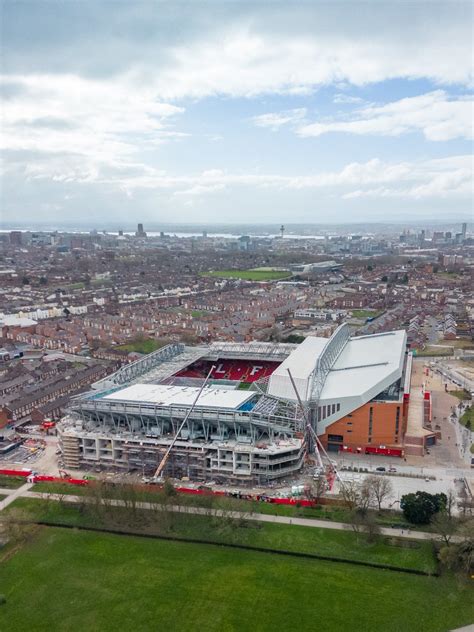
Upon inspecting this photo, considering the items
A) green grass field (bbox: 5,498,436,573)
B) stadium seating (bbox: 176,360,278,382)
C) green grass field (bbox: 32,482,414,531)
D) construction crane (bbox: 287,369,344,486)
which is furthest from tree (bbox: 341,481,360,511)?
stadium seating (bbox: 176,360,278,382)

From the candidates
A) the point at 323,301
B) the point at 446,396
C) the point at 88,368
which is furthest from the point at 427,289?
the point at 88,368

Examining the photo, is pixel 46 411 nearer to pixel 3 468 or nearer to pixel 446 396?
pixel 3 468

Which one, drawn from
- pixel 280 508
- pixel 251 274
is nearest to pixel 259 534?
pixel 280 508

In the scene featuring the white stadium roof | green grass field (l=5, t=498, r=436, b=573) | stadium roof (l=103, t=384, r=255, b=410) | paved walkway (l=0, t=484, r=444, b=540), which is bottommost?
green grass field (l=5, t=498, r=436, b=573)

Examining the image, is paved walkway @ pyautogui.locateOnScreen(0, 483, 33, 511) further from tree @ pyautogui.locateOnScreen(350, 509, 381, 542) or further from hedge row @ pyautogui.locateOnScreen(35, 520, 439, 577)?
tree @ pyautogui.locateOnScreen(350, 509, 381, 542)

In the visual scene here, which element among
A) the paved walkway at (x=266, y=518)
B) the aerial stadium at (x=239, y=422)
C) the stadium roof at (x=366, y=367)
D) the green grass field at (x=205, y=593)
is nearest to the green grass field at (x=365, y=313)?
the stadium roof at (x=366, y=367)

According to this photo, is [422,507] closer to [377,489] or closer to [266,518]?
[377,489]
